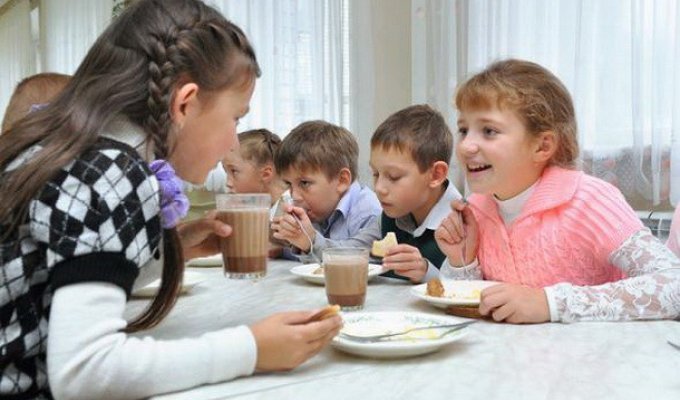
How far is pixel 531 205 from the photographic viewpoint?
1.51 metres

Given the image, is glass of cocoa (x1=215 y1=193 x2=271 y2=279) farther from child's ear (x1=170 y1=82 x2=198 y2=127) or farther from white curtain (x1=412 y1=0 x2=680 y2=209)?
white curtain (x1=412 y1=0 x2=680 y2=209)

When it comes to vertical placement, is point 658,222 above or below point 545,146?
below

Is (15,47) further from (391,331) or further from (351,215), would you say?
(391,331)

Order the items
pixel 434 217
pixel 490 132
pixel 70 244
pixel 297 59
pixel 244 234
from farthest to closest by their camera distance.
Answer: pixel 297 59 < pixel 434 217 < pixel 490 132 < pixel 244 234 < pixel 70 244

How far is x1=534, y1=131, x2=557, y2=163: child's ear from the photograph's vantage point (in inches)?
60.7

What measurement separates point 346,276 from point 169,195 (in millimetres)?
461

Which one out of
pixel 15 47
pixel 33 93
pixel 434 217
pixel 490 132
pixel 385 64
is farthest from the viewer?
pixel 15 47

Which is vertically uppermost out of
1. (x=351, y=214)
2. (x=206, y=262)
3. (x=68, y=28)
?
(x=68, y=28)

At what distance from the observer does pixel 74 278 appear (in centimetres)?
81

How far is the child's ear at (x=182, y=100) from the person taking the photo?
1.04 meters

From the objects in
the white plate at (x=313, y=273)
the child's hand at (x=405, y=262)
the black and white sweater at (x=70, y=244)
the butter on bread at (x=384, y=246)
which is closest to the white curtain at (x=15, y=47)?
the white plate at (x=313, y=273)

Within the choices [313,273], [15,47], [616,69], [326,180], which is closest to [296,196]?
[326,180]

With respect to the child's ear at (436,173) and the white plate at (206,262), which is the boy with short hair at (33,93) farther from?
the child's ear at (436,173)

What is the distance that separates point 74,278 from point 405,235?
1.48 meters
